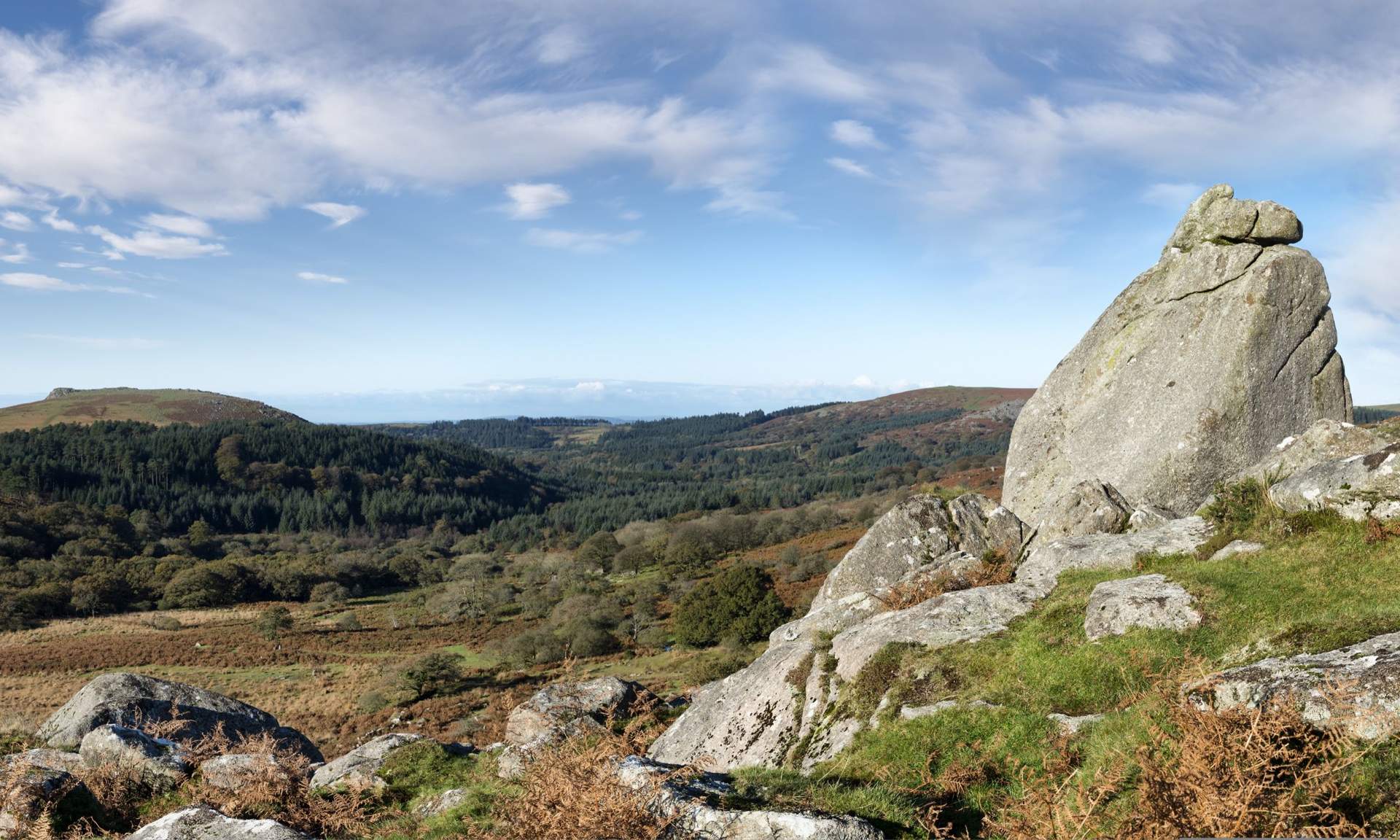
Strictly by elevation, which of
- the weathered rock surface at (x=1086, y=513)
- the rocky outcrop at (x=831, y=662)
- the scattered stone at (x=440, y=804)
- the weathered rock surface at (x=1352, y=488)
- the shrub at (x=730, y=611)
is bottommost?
the shrub at (x=730, y=611)

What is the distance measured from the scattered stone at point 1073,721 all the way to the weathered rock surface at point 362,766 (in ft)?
38.9

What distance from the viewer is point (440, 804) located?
12242 millimetres

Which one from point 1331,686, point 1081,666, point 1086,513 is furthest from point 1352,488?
point 1331,686

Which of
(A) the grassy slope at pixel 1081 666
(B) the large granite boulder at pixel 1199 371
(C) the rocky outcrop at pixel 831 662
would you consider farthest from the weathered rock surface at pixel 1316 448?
(A) the grassy slope at pixel 1081 666

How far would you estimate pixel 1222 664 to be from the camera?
9.39 meters

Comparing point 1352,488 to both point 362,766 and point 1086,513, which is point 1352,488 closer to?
point 1086,513

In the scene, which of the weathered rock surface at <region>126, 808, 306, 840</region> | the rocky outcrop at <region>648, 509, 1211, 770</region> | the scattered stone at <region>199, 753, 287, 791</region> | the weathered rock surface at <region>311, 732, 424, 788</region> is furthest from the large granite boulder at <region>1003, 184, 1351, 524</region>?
the scattered stone at <region>199, 753, 287, 791</region>

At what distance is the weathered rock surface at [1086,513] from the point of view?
17.8 meters

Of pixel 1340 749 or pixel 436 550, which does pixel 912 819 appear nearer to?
pixel 1340 749

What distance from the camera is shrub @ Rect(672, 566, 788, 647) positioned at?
1865 inches

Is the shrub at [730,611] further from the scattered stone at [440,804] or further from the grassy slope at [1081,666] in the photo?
the grassy slope at [1081,666]

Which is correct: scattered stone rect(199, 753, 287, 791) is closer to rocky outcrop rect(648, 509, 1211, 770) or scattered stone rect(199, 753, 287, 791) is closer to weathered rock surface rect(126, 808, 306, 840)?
weathered rock surface rect(126, 808, 306, 840)

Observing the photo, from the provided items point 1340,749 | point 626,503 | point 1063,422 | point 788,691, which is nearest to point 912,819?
point 1340,749

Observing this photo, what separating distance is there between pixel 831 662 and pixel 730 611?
117 feet
